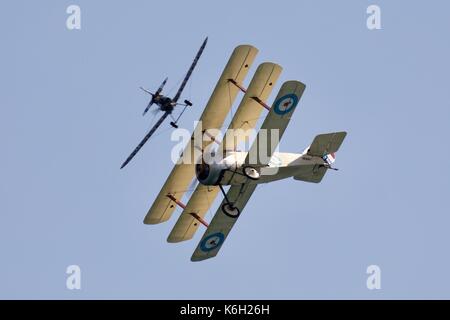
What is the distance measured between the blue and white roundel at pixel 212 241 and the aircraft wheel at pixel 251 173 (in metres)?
3.26

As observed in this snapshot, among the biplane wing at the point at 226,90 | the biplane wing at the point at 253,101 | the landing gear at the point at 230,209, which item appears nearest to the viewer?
the biplane wing at the point at 253,101

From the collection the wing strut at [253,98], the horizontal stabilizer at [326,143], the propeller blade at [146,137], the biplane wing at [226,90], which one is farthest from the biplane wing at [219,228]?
the propeller blade at [146,137]

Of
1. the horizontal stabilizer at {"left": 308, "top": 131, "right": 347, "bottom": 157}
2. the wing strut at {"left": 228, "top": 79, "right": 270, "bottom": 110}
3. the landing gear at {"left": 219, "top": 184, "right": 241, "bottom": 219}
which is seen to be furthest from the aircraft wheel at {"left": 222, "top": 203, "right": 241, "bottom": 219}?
the wing strut at {"left": 228, "top": 79, "right": 270, "bottom": 110}

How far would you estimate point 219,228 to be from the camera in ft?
126

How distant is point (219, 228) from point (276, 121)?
4.61m

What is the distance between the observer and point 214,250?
3869cm

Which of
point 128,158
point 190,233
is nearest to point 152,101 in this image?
point 128,158

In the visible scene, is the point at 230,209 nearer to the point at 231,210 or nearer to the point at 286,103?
the point at 231,210

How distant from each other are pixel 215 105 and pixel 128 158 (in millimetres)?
4523

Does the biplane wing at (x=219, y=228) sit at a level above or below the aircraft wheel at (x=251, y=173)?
below

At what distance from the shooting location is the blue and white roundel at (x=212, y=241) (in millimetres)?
38375

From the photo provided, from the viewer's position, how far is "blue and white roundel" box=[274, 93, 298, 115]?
3494 centimetres

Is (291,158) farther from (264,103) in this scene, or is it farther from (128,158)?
(128,158)

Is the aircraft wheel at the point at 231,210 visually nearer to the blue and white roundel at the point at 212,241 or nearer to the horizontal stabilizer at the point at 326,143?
the blue and white roundel at the point at 212,241
